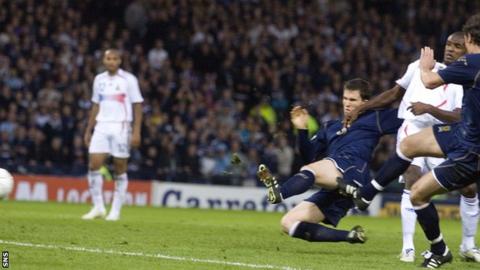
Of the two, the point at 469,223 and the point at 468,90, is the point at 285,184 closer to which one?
the point at 469,223

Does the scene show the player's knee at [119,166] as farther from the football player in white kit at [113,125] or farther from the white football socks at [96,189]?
the white football socks at [96,189]

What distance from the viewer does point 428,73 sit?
9312 mm

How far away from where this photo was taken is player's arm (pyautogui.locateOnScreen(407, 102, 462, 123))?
1030 centimetres

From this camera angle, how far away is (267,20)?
2803 centimetres

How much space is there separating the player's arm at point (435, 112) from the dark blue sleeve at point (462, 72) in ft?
3.76

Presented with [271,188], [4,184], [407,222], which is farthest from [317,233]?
[4,184]

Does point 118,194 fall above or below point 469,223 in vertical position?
below

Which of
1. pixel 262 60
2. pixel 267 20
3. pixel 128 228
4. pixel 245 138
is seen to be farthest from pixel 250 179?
pixel 128 228

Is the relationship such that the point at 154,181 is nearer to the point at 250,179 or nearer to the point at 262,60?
the point at 250,179

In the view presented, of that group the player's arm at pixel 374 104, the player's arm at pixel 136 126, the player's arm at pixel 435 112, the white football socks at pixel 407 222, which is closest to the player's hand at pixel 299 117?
the player's arm at pixel 374 104

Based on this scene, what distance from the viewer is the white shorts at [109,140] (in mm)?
16281

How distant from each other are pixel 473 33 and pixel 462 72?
1.26 feet

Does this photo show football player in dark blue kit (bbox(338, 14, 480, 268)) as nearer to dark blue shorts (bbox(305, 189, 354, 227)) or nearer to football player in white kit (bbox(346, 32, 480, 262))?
football player in white kit (bbox(346, 32, 480, 262))

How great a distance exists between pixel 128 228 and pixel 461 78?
6108 millimetres
